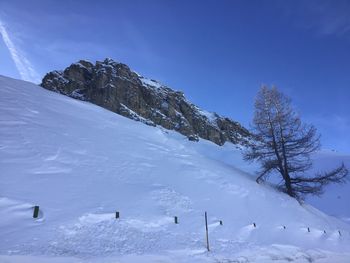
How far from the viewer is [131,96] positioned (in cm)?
4656

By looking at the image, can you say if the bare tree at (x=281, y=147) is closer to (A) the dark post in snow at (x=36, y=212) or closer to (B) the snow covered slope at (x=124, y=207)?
(B) the snow covered slope at (x=124, y=207)

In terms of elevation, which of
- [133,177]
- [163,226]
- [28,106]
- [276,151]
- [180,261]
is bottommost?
[180,261]

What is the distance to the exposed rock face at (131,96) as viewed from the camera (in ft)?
146

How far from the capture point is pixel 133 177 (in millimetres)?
13562

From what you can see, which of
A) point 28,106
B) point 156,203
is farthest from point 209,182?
point 28,106

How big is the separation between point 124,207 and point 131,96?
37.4 metres

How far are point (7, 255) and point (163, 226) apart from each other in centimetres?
477

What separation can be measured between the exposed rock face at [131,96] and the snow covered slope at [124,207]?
25155 mm

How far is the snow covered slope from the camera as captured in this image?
25.4ft

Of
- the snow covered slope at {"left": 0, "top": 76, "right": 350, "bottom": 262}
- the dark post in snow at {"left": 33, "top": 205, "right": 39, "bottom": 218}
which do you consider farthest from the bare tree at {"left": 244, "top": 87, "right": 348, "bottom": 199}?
the dark post in snow at {"left": 33, "top": 205, "right": 39, "bottom": 218}

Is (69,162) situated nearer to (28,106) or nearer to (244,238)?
(244,238)

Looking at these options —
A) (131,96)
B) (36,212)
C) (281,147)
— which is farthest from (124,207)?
(131,96)

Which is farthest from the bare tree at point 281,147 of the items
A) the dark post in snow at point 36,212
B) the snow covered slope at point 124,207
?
the dark post in snow at point 36,212

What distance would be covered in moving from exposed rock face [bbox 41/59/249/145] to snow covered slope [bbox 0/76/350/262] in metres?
25.2
